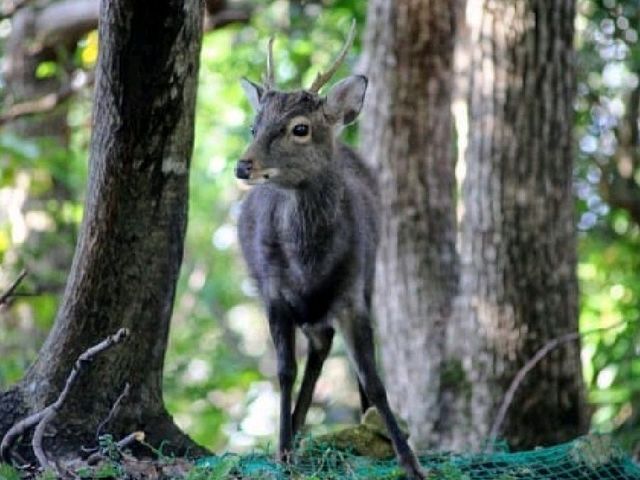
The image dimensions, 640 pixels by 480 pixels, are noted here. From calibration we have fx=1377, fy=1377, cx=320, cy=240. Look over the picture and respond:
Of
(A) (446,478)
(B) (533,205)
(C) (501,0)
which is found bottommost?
(A) (446,478)

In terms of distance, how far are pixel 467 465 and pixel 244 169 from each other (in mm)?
1590

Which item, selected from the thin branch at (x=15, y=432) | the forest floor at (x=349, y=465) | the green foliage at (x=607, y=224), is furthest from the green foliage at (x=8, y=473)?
the green foliage at (x=607, y=224)

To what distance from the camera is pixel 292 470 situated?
539cm

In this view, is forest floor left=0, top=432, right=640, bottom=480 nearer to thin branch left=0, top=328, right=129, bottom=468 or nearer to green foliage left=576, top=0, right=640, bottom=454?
thin branch left=0, top=328, right=129, bottom=468

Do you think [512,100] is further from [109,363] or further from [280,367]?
[109,363]

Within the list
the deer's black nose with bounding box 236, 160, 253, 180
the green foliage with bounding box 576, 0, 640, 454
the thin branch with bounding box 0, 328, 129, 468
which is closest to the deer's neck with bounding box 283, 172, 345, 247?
the deer's black nose with bounding box 236, 160, 253, 180

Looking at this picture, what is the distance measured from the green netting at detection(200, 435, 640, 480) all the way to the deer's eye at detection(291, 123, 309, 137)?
1.29m

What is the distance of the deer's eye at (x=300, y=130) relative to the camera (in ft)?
18.5

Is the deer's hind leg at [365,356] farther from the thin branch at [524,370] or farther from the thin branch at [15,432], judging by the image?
the thin branch at [524,370]

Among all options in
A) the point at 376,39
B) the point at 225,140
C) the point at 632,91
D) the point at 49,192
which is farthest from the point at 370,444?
the point at 225,140

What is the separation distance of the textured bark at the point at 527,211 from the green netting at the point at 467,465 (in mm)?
1859

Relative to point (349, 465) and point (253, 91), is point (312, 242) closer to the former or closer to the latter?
point (253, 91)

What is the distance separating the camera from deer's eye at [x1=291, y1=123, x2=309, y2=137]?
5.63 metres

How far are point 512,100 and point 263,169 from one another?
113 inches
